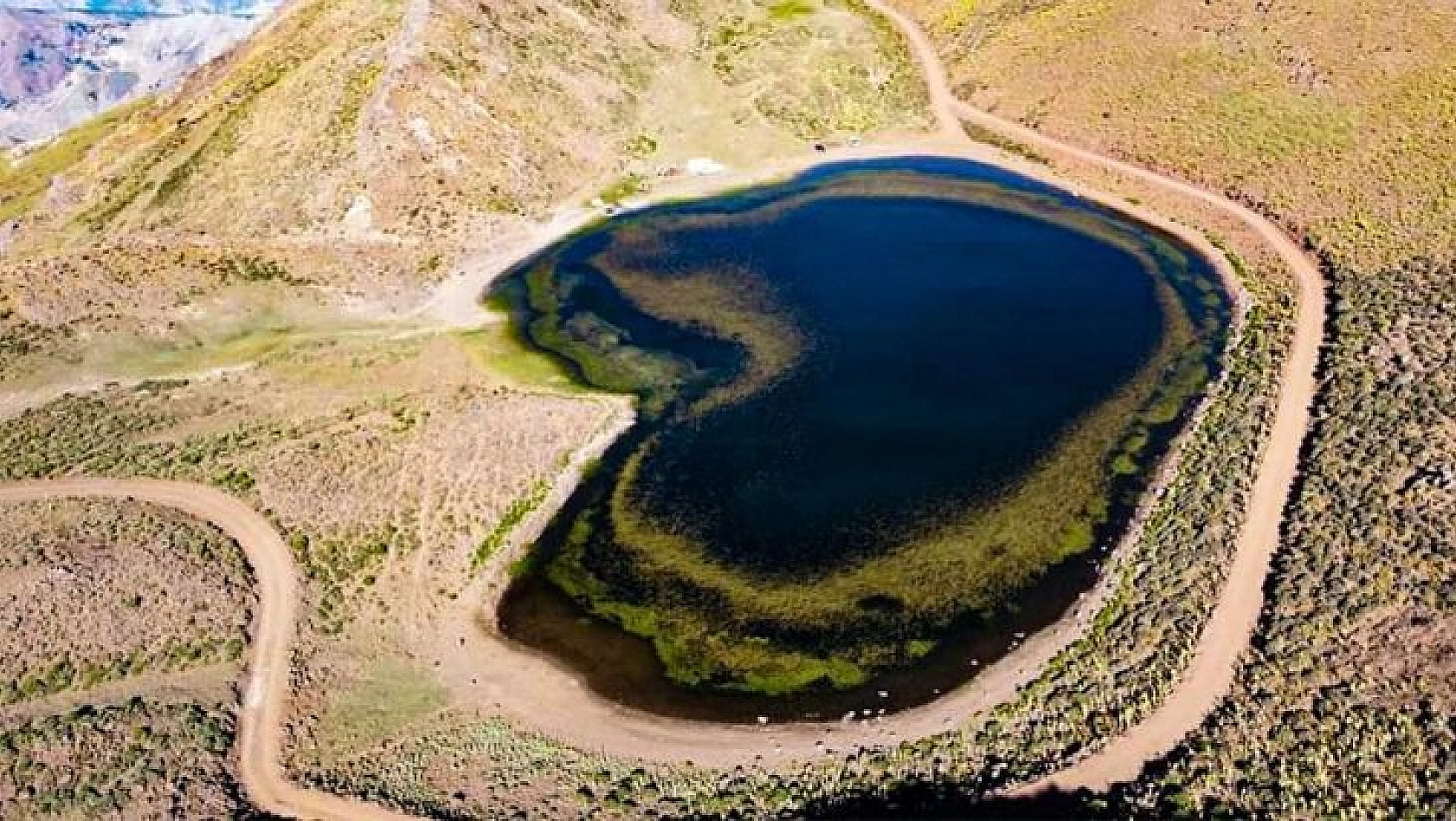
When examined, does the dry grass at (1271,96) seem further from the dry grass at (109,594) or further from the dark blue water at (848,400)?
the dry grass at (109,594)

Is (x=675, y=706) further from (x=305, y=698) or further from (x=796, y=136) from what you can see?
(x=796, y=136)

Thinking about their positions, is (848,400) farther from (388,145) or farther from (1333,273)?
(388,145)

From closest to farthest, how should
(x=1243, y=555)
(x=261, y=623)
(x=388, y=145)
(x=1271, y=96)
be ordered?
(x=1243, y=555), (x=261, y=623), (x=1271, y=96), (x=388, y=145)

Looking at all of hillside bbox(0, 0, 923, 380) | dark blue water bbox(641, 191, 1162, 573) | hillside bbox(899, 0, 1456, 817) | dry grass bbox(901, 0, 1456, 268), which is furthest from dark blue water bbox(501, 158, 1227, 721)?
dry grass bbox(901, 0, 1456, 268)

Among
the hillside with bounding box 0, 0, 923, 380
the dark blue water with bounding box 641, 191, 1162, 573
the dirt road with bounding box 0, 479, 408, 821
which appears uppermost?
the hillside with bounding box 0, 0, 923, 380

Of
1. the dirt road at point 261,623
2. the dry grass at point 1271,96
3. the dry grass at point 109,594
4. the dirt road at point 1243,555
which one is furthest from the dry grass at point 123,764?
the dry grass at point 1271,96

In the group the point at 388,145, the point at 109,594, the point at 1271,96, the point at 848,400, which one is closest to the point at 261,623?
the point at 109,594

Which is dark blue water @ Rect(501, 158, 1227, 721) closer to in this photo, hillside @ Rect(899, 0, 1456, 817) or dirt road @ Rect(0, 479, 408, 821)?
hillside @ Rect(899, 0, 1456, 817)
